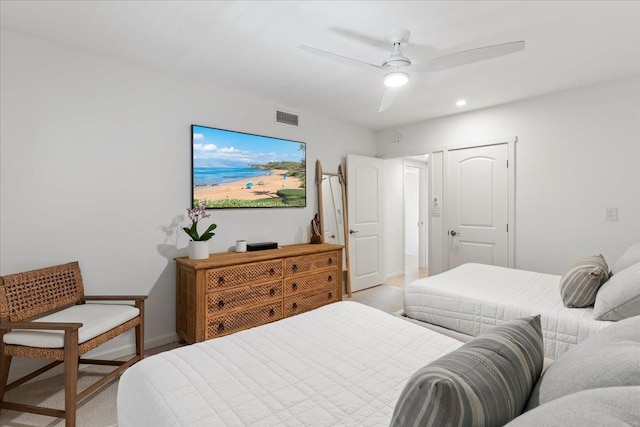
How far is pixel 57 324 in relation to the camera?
183 cm

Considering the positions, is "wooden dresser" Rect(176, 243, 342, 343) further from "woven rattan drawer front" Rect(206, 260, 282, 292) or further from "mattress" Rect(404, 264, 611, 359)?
"mattress" Rect(404, 264, 611, 359)

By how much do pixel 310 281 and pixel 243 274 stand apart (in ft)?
2.82

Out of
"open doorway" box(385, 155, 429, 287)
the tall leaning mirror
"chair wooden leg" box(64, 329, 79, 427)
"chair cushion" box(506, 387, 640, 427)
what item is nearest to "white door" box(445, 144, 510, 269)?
"open doorway" box(385, 155, 429, 287)

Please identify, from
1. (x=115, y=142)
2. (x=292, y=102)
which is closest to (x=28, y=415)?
(x=115, y=142)

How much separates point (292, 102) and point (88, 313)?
9.38ft

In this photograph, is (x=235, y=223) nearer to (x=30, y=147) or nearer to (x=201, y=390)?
(x=30, y=147)

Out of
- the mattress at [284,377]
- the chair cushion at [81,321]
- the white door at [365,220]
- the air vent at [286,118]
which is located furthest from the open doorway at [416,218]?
the chair cushion at [81,321]

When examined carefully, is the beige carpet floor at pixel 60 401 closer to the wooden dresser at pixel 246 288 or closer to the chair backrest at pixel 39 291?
the chair backrest at pixel 39 291

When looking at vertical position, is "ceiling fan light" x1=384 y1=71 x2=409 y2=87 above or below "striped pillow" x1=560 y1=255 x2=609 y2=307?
above

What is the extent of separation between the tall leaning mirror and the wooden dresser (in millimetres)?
700

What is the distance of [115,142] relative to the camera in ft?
8.92

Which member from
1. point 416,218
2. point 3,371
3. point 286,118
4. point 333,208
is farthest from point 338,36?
point 416,218

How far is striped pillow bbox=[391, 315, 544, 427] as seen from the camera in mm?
670

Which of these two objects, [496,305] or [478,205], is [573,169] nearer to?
[478,205]
